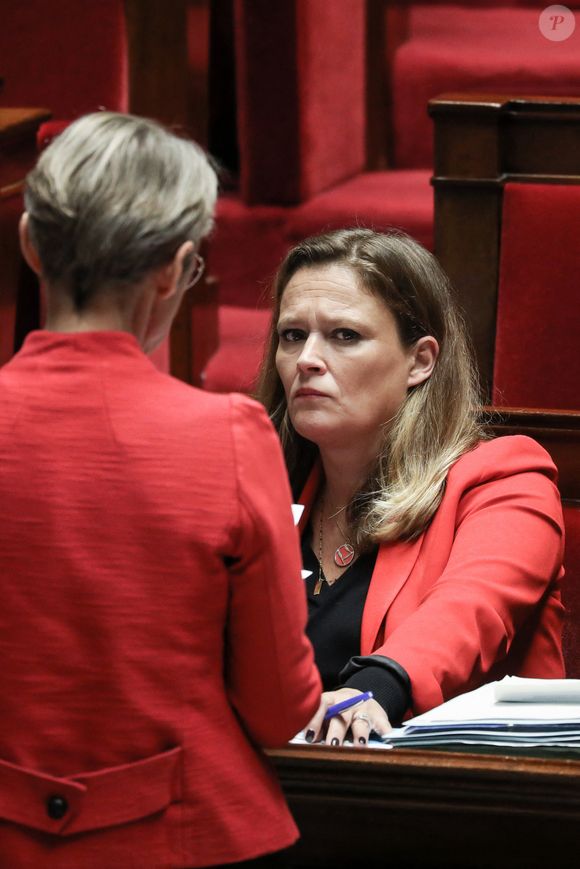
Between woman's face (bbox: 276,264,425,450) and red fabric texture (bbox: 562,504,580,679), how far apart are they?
304 mm

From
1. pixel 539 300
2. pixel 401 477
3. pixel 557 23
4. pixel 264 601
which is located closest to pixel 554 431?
pixel 401 477

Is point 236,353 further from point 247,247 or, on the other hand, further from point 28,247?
point 28,247

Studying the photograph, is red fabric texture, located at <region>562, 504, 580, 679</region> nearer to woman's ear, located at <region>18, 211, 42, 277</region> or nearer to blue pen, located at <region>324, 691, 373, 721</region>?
blue pen, located at <region>324, 691, 373, 721</region>

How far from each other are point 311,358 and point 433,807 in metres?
0.60

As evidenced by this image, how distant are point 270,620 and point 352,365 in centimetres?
71

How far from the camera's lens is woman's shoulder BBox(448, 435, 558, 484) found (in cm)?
138

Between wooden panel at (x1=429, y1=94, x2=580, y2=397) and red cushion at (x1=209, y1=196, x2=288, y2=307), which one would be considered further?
red cushion at (x1=209, y1=196, x2=288, y2=307)

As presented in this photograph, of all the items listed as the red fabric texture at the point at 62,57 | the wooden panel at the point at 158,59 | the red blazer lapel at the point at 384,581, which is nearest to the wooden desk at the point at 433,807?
the red blazer lapel at the point at 384,581

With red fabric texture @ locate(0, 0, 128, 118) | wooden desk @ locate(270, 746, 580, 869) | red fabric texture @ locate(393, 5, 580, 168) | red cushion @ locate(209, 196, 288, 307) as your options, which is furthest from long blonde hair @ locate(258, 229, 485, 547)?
red fabric texture @ locate(393, 5, 580, 168)

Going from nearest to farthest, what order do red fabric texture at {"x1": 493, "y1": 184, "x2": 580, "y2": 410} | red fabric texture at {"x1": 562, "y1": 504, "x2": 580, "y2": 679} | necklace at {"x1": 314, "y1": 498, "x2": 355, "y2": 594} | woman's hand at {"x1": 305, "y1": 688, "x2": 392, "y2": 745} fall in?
woman's hand at {"x1": 305, "y1": 688, "x2": 392, "y2": 745}, necklace at {"x1": 314, "y1": 498, "x2": 355, "y2": 594}, red fabric texture at {"x1": 562, "y1": 504, "x2": 580, "y2": 679}, red fabric texture at {"x1": 493, "y1": 184, "x2": 580, "y2": 410}

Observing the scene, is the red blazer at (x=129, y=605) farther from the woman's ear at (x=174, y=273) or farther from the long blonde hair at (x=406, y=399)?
the long blonde hair at (x=406, y=399)

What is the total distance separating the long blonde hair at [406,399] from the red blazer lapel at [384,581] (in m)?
0.01

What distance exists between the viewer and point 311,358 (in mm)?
1424

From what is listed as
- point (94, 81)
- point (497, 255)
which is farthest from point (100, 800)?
point (94, 81)
